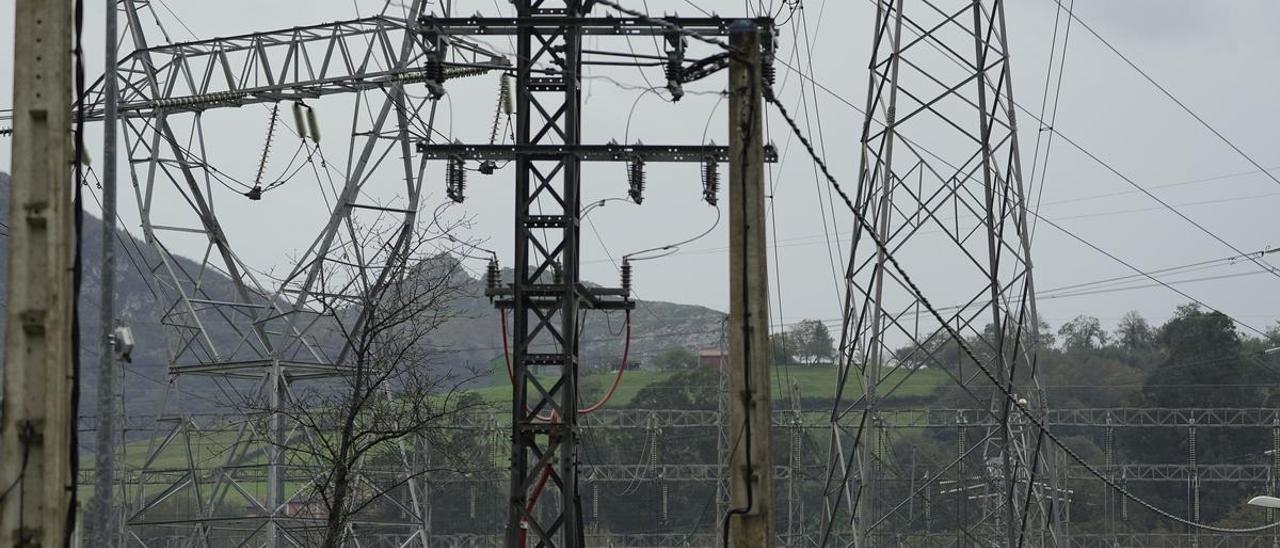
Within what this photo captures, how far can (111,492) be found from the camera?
45.2 feet

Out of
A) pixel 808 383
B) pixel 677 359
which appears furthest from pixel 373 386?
pixel 677 359

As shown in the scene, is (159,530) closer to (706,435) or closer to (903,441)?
(706,435)

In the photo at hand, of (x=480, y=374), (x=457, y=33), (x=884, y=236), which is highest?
(x=457, y=33)

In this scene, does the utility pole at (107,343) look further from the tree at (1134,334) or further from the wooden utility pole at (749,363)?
the tree at (1134,334)

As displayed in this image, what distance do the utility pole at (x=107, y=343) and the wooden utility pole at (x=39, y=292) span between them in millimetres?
5712

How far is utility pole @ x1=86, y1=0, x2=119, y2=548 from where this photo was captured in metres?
13.8

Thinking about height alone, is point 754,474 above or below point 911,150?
below

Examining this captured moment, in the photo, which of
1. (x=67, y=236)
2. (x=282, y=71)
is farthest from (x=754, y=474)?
(x=282, y=71)

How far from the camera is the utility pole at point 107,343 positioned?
1384cm

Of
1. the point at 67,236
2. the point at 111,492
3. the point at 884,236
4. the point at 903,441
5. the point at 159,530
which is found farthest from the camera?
the point at 903,441

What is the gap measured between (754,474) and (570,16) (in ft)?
27.7

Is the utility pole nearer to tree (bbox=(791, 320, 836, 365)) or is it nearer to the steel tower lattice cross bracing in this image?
the steel tower lattice cross bracing

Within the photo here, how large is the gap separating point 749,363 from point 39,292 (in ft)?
16.1

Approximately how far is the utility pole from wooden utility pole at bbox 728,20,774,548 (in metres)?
5.20
